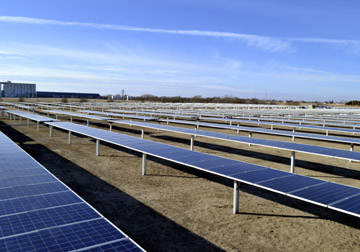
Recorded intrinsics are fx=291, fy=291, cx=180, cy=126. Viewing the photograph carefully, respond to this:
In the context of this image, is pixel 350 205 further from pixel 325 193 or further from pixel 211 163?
pixel 211 163

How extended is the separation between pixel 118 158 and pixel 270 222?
25.5 ft

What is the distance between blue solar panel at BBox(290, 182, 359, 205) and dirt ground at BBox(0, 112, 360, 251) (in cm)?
95

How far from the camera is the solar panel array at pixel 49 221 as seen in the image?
352cm

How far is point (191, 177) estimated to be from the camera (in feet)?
32.9

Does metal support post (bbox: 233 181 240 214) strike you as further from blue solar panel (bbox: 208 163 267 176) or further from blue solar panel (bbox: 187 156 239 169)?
blue solar panel (bbox: 187 156 239 169)

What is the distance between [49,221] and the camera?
4156mm

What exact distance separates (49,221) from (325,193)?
5.01 meters

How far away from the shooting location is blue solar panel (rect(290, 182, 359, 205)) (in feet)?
17.7

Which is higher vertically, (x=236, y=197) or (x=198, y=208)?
(x=236, y=197)

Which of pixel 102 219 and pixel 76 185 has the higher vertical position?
pixel 102 219

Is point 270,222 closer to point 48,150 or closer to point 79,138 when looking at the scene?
point 48,150

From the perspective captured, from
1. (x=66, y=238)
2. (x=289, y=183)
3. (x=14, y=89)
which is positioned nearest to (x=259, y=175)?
(x=289, y=183)

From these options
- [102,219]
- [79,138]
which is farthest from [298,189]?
[79,138]

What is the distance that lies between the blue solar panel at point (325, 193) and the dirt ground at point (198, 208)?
95 centimetres
